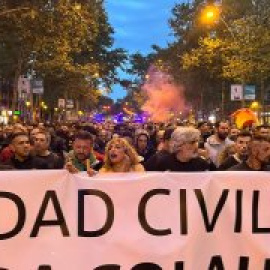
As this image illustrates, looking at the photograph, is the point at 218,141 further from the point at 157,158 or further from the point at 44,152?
the point at 44,152

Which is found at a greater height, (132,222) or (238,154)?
(238,154)

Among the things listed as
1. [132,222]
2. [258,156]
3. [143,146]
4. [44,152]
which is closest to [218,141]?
[143,146]

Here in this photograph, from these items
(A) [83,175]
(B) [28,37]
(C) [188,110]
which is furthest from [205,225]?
(C) [188,110]

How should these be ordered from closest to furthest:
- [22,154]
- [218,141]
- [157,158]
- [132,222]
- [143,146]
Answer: [132,222] → [22,154] → [157,158] → [143,146] → [218,141]

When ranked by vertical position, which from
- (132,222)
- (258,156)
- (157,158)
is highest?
(258,156)

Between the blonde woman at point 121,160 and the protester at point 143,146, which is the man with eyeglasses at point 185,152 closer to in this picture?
the blonde woman at point 121,160

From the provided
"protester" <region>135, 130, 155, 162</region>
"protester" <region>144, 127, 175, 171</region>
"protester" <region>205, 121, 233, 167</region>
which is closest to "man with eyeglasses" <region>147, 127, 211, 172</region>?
"protester" <region>144, 127, 175, 171</region>

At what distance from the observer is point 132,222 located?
5.58 m

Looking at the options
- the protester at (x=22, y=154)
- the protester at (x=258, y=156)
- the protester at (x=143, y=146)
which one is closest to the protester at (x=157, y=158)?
the protester at (x=258, y=156)

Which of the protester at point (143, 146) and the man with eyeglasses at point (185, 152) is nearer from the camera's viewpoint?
the man with eyeglasses at point (185, 152)

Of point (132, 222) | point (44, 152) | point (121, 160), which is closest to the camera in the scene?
point (132, 222)

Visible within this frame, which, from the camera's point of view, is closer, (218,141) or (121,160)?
(121,160)

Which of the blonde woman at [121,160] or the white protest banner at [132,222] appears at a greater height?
the blonde woman at [121,160]

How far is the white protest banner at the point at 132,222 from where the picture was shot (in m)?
5.42
